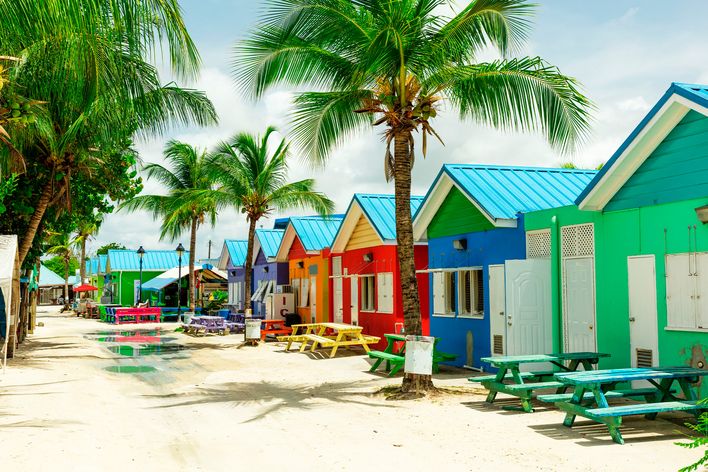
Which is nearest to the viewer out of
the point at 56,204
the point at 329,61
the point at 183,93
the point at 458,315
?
the point at 329,61

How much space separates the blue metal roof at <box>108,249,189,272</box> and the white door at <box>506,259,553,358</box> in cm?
4205

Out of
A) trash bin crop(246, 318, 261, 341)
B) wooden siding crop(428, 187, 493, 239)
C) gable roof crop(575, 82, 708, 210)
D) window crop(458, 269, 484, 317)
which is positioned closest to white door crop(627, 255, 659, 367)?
gable roof crop(575, 82, 708, 210)

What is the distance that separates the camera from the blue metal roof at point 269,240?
2970cm

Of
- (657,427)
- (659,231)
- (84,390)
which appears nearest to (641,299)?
(659,231)

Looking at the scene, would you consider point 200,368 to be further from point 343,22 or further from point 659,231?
point 659,231

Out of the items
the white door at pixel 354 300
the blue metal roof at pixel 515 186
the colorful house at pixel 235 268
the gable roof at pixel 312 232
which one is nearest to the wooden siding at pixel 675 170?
the blue metal roof at pixel 515 186

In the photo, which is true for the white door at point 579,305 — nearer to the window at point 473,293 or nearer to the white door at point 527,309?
the white door at point 527,309

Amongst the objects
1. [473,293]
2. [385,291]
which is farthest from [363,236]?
[473,293]

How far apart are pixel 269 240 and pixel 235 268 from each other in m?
5.65

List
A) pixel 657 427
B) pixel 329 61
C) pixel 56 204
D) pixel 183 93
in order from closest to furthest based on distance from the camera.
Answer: pixel 657 427
pixel 329 61
pixel 183 93
pixel 56 204

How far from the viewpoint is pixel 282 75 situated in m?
12.0

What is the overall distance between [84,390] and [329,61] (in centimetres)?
706

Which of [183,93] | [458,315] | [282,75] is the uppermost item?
[183,93]

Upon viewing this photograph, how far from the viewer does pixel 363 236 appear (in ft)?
68.8
